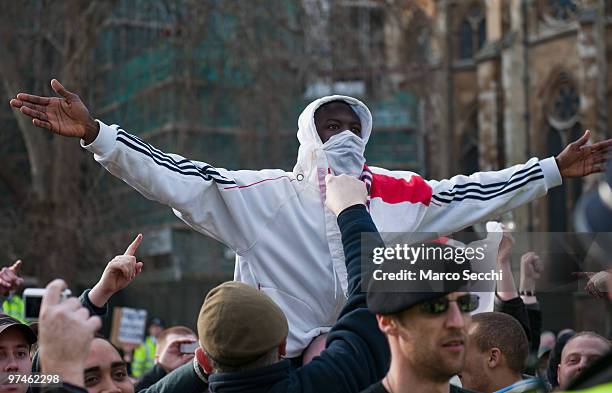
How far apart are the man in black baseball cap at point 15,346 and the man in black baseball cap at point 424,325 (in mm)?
2154

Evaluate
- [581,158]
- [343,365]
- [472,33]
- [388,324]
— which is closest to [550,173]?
[581,158]

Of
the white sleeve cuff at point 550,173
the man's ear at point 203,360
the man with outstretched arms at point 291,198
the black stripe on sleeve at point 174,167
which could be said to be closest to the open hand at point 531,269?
the man with outstretched arms at point 291,198

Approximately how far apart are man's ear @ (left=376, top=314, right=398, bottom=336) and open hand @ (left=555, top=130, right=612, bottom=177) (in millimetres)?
2542

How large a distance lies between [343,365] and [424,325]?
505mm

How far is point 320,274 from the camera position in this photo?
5.84 meters

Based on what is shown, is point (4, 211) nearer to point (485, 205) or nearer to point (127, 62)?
point (127, 62)

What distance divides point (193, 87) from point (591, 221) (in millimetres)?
23406

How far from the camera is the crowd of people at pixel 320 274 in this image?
4352 mm

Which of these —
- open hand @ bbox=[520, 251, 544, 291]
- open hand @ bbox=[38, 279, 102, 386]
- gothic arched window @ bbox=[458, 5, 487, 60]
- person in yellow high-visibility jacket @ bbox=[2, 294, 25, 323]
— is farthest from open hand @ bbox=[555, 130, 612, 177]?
gothic arched window @ bbox=[458, 5, 487, 60]

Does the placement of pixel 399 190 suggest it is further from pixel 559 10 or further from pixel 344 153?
pixel 559 10

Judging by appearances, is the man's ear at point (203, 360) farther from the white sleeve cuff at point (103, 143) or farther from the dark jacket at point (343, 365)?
the white sleeve cuff at point (103, 143)

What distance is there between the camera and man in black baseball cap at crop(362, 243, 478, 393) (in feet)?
13.2

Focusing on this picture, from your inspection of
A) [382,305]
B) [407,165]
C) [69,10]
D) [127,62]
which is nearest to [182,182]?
[382,305]

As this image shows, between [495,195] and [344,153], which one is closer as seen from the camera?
[344,153]
